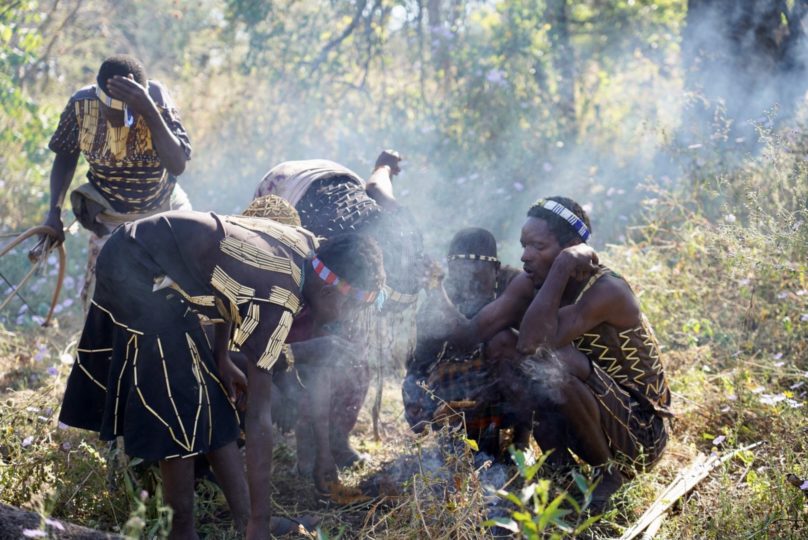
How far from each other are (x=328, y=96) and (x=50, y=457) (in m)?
5.17

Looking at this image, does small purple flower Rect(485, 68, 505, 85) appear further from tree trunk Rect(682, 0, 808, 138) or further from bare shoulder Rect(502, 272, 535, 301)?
bare shoulder Rect(502, 272, 535, 301)

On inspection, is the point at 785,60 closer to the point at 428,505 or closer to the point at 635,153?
the point at 635,153

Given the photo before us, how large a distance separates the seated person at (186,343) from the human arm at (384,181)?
128 cm

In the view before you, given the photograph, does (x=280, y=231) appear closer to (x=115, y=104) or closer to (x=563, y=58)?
(x=115, y=104)

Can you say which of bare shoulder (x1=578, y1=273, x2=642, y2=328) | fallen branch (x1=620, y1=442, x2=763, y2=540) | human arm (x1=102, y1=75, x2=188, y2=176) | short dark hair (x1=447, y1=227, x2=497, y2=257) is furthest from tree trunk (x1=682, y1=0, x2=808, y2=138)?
human arm (x1=102, y1=75, x2=188, y2=176)

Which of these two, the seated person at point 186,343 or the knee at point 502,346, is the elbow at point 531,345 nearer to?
the knee at point 502,346

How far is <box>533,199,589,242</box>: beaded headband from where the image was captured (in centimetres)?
385

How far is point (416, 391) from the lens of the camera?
4.07m

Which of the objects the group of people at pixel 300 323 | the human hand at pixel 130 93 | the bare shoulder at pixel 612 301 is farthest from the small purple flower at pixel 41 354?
the bare shoulder at pixel 612 301

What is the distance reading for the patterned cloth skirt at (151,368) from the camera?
3.00 m

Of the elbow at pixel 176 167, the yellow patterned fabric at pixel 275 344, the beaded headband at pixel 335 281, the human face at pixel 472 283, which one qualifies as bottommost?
the human face at pixel 472 283

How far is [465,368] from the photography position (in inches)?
158

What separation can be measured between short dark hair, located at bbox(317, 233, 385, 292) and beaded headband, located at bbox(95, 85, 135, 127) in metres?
1.33

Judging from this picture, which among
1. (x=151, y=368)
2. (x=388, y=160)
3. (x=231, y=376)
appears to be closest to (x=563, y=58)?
(x=388, y=160)
